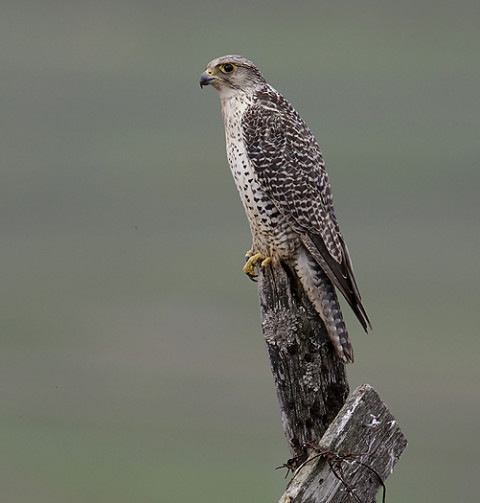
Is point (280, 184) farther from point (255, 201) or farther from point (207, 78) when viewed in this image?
point (207, 78)

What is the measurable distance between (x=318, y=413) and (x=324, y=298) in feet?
1.97

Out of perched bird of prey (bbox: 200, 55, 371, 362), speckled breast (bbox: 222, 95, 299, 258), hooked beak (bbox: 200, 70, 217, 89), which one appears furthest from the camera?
hooked beak (bbox: 200, 70, 217, 89)

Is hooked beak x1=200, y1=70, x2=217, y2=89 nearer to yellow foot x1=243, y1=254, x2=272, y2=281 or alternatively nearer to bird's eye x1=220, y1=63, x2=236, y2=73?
bird's eye x1=220, y1=63, x2=236, y2=73

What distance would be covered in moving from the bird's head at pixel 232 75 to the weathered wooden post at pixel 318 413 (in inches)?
49.7

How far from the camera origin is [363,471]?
8.09ft

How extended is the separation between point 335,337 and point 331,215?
0.87 metres

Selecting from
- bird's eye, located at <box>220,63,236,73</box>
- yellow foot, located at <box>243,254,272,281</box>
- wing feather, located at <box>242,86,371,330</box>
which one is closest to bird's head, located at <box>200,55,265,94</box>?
bird's eye, located at <box>220,63,236,73</box>

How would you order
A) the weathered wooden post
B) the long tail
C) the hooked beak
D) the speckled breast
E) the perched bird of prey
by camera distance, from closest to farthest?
the weathered wooden post → the long tail → the perched bird of prey → the speckled breast → the hooked beak

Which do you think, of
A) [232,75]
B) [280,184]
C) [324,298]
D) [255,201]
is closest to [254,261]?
[255,201]

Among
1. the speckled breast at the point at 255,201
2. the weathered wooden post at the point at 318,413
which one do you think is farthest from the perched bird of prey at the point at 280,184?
the weathered wooden post at the point at 318,413

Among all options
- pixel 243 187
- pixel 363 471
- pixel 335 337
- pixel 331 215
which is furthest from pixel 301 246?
pixel 363 471

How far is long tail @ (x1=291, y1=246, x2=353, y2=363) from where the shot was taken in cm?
316

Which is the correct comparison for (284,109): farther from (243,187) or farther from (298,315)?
(298,315)

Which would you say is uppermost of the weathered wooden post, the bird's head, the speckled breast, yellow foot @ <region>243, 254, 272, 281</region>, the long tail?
the bird's head
